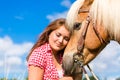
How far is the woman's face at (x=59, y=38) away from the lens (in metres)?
19.9

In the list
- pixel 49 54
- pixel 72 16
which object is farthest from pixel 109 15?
pixel 49 54

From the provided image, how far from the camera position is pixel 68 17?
19.9m

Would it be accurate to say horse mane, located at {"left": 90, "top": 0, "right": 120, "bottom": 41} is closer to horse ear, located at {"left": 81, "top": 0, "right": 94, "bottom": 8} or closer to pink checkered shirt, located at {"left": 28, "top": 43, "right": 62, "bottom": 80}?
horse ear, located at {"left": 81, "top": 0, "right": 94, "bottom": 8}

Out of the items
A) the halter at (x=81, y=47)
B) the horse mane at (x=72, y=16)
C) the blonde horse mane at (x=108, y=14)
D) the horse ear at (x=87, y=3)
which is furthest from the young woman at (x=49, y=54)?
the blonde horse mane at (x=108, y=14)

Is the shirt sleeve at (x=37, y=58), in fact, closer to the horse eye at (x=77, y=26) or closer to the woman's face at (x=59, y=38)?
the woman's face at (x=59, y=38)

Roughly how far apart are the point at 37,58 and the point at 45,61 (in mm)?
178

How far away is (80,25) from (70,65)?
692 millimetres

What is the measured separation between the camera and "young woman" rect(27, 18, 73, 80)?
19.7m

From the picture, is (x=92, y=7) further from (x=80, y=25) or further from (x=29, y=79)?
(x=29, y=79)

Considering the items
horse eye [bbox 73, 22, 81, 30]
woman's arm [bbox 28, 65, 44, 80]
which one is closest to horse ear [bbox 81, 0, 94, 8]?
horse eye [bbox 73, 22, 81, 30]

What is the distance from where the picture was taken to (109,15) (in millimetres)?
19531

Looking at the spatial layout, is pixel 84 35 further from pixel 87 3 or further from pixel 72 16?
pixel 87 3

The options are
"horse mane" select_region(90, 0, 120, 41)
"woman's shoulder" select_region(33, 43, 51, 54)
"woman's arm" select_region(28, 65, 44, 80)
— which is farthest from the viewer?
"woman's shoulder" select_region(33, 43, 51, 54)

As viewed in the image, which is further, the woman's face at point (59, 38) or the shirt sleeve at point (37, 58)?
the woman's face at point (59, 38)
